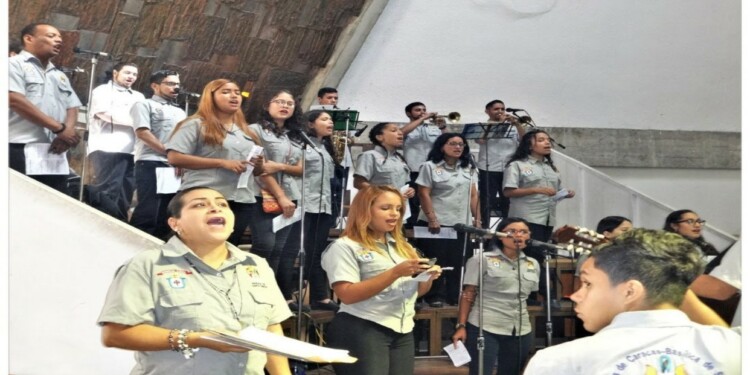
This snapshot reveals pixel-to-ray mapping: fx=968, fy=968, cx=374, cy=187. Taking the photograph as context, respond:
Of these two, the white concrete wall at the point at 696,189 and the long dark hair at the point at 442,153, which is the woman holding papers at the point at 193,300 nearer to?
the long dark hair at the point at 442,153

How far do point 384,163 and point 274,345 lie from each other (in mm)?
1289

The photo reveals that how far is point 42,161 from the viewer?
3273mm

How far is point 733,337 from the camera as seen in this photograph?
2.07 m

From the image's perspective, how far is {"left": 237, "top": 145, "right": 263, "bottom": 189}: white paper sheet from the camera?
3467 mm

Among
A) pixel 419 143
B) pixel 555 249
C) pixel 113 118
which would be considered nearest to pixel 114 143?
pixel 113 118

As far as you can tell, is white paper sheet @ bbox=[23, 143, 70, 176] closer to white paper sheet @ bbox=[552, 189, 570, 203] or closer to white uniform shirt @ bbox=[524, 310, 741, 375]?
white paper sheet @ bbox=[552, 189, 570, 203]

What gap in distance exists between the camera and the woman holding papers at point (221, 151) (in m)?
3.41

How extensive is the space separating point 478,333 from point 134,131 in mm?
1486

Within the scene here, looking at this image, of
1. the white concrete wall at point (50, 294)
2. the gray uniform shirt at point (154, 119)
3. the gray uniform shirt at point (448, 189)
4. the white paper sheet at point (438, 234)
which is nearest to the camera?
the white concrete wall at point (50, 294)

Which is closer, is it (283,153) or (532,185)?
(283,153)

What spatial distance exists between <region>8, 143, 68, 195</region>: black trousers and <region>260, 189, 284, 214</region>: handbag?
0.70 m

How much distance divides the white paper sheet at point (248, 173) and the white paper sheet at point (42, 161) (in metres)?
0.60

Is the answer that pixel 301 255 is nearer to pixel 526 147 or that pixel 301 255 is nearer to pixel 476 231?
pixel 476 231

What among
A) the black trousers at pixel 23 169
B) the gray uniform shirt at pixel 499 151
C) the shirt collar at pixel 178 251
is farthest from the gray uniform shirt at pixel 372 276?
the black trousers at pixel 23 169
